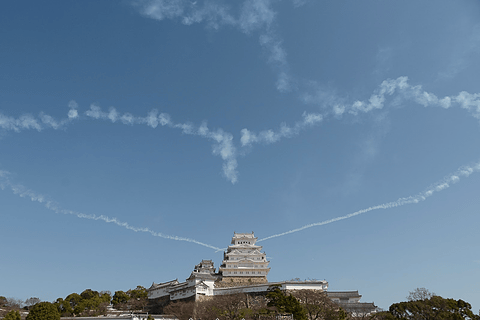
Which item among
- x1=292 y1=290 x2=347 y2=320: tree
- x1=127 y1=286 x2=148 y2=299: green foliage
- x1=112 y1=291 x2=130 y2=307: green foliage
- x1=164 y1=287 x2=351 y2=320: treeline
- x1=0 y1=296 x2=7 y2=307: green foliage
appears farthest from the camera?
x1=127 y1=286 x2=148 y2=299: green foliage

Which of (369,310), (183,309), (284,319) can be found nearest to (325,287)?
(369,310)

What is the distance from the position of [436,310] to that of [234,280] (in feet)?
105

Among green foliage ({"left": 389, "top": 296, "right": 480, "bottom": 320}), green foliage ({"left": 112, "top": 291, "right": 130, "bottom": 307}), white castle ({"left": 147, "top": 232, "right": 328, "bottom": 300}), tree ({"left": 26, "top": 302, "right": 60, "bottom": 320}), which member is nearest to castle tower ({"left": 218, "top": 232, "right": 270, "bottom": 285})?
white castle ({"left": 147, "top": 232, "right": 328, "bottom": 300})

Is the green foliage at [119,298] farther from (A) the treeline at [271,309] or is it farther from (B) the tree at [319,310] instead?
(B) the tree at [319,310]

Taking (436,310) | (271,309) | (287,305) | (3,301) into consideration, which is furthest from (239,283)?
(3,301)

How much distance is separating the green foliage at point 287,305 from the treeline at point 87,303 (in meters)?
22.2

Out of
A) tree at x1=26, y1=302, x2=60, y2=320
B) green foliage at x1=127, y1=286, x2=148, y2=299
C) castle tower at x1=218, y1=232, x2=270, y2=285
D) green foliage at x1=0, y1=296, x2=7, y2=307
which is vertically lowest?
tree at x1=26, y1=302, x2=60, y2=320

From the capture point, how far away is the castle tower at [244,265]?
195 ft

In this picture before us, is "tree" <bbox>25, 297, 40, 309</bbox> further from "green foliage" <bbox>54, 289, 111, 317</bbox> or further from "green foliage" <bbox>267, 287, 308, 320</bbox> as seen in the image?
"green foliage" <bbox>267, 287, 308, 320</bbox>

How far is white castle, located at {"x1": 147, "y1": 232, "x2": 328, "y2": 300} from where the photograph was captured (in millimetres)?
46594

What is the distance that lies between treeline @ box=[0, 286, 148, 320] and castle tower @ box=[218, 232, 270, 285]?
14744 millimetres

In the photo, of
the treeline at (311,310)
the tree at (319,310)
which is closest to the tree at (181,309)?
the treeline at (311,310)

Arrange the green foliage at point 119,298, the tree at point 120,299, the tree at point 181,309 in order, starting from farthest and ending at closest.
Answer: the green foliage at point 119,298, the tree at point 120,299, the tree at point 181,309

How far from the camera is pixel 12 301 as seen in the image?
50562 millimetres
